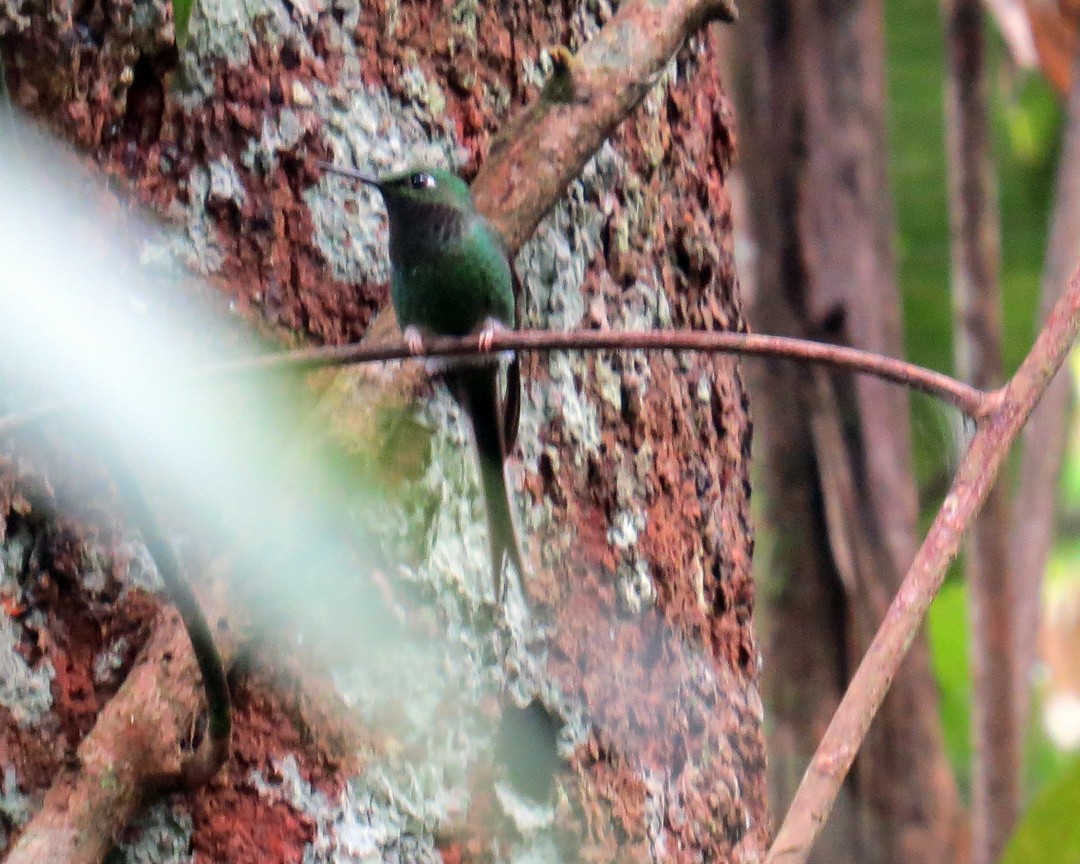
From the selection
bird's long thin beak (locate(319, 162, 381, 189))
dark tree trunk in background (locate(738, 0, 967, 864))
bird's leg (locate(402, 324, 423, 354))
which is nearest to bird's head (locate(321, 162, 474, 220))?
bird's long thin beak (locate(319, 162, 381, 189))

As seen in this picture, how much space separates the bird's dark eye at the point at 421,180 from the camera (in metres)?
1.65

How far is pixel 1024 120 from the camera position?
5.72m

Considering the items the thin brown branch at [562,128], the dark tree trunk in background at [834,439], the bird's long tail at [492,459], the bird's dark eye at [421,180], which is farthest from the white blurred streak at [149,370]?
the dark tree trunk in background at [834,439]

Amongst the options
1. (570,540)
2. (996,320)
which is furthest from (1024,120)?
(570,540)

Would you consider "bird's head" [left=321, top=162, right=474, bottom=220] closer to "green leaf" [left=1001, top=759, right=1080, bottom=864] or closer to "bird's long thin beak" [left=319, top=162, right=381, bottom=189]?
"bird's long thin beak" [left=319, top=162, right=381, bottom=189]

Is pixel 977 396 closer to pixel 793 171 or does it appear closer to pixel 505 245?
pixel 505 245

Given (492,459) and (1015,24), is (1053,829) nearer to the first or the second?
(492,459)

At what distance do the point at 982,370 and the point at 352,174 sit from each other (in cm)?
259

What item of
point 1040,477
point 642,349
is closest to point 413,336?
point 642,349

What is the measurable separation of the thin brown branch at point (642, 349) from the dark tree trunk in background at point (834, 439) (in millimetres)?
2230

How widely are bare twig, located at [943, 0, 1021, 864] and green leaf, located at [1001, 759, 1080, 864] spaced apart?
1.21 metres

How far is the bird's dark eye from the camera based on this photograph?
5.42 ft

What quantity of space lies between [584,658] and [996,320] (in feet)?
8.35

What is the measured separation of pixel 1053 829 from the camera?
2.31 metres
